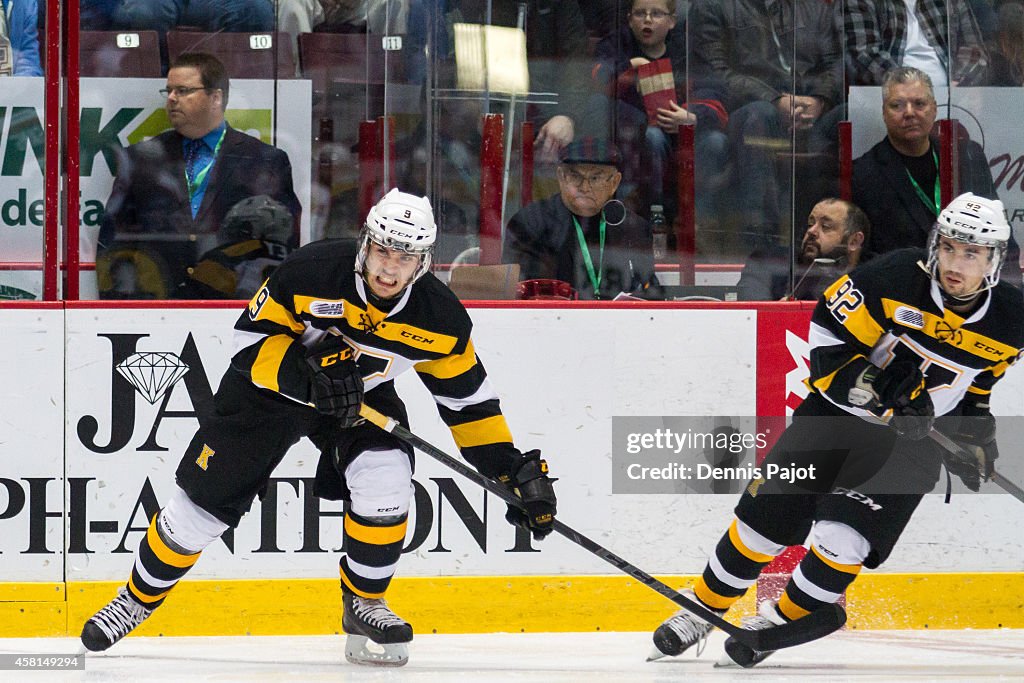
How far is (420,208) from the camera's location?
3471 mm

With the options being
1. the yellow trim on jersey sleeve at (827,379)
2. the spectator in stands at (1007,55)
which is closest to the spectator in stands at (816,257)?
the spectator in stands at (1007,55)

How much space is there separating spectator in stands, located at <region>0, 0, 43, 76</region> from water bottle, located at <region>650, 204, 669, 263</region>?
1.78 metres

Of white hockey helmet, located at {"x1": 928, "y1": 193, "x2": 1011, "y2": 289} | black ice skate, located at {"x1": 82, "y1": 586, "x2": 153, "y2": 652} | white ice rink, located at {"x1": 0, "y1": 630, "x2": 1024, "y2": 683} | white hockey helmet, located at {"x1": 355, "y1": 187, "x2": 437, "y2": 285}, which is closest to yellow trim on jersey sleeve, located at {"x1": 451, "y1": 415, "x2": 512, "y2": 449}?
white hockey helmet, located at {"x1": 355, "y1": 187, "x2": 437, "y2": 285}

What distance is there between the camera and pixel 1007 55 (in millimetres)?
4523

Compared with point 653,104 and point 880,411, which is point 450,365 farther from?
point 653,104

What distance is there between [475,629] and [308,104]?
156cm

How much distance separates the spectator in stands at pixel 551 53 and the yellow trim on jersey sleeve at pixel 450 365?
1.01 metres

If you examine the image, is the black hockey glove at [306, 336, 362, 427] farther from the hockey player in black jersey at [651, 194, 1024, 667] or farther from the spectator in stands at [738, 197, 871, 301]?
the spectator in stands at [738, 197, 871, 301]

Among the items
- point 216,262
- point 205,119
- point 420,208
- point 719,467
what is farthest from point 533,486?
point 205,119

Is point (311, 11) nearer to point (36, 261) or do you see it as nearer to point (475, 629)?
point (36, 261)

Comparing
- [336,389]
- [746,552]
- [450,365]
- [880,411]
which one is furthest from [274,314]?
[880,411]

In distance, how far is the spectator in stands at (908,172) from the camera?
14.5 ft

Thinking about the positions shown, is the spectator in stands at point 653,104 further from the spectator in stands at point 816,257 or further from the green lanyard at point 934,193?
the green lanyard at point 934,193

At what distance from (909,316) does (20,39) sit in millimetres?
2493
